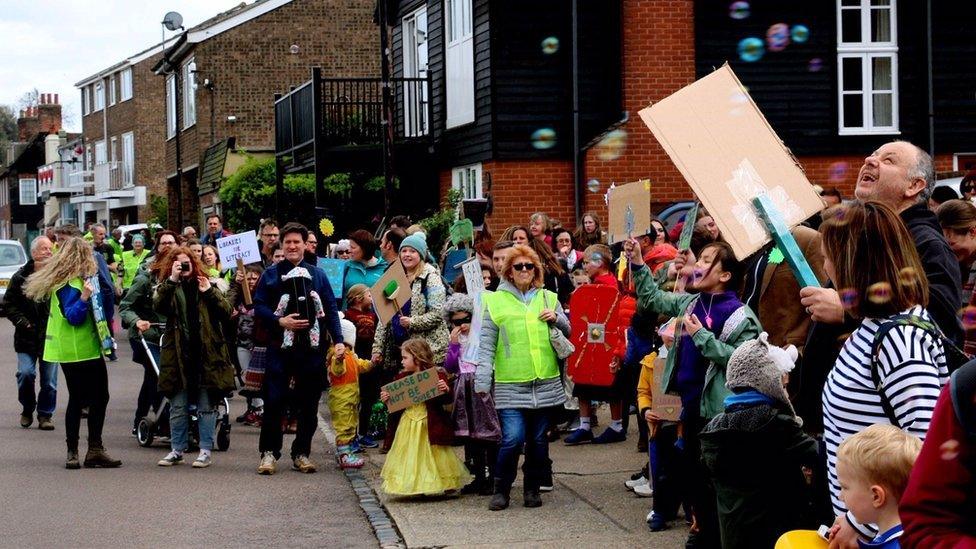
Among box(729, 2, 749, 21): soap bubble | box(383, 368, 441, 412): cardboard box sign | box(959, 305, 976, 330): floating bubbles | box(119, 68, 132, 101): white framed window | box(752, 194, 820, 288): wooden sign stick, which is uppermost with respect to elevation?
box(119, 68, 132, 101): white framed window

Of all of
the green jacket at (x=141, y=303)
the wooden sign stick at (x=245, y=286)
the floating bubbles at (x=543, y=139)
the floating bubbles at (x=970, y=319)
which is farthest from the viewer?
the floating bubbles at (x=543, y=139)

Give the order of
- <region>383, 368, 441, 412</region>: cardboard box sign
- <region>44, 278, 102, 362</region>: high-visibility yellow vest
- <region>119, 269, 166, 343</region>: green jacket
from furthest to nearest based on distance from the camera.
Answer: <region>119, 269, 166, 343</region>: green jacket → <region>44, 278, 102, 362</region>: high-visibility yellow vest → <region>383, 368, 441, 412</region>: cardboard box sign

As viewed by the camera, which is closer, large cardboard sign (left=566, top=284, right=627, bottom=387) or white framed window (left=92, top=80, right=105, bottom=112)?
A: large cardboard sign (left=566, top=284, right=627, bottom=387)

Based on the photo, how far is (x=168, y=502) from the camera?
364 inches

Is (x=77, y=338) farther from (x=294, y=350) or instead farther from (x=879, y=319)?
(x=879, y=319)

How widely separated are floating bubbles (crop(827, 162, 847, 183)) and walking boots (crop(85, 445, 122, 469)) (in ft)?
39.3

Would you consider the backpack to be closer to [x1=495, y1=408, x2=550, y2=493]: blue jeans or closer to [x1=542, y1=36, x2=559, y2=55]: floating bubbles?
[x1=495, y1=408, x2=550, y2=493]: blue jeans

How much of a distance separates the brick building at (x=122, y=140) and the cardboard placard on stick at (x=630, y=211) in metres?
50.2

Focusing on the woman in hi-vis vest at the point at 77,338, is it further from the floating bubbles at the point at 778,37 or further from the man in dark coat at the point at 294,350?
the floating bubbles at the point at 778,37

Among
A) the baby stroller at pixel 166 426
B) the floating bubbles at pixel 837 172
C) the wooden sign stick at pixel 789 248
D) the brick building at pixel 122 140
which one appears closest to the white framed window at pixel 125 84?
the brick building at pixel 122 140

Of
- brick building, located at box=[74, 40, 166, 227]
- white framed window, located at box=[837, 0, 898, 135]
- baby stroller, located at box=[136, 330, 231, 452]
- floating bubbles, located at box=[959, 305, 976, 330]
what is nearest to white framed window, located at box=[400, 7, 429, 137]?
white framed window, located at box=[837, 0, 898, 135]

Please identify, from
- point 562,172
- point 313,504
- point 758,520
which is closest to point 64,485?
point 313,504

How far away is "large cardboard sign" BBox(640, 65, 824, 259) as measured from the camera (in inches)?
201

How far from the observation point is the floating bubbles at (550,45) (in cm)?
1992
